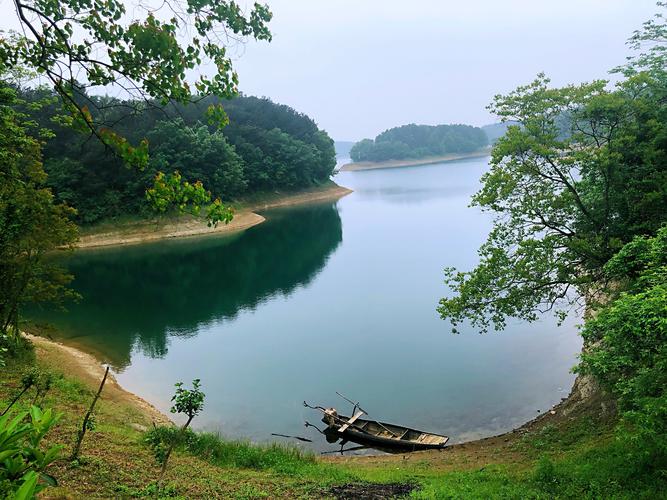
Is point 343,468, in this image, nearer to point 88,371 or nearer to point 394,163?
point 88,371

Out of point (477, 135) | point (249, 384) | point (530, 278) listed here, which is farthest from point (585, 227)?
point (477, 135)

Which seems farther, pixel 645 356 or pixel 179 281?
pixel 179 281

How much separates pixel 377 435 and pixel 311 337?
811 cm

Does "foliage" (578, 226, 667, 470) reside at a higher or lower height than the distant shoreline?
higher

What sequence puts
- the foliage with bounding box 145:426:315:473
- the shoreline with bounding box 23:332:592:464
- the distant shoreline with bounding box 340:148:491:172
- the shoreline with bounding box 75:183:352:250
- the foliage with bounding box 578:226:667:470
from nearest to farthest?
the foliage with bounding box 578:226:667:470
the foliage with bounding box 145:426:315:473
the shoreline with bounding box 23:332:592:464
the shoreline with bounding box 75:183:352:250
the distant shoreline with bounding box 340:148:491:172

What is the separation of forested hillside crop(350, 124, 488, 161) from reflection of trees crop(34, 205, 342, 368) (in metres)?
98.7

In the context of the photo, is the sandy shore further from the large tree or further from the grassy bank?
the large tree

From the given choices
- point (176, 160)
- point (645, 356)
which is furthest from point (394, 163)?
point (645, 356)

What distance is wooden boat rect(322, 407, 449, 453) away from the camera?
12.3 meters

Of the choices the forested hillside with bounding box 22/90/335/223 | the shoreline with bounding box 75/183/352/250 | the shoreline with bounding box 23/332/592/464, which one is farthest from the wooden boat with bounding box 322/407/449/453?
the shoreline with bounding box 75/183/352/250

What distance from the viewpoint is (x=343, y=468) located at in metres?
9.72

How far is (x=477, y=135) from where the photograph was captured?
152 meters

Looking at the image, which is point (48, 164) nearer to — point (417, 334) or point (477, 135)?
point (417, 334)

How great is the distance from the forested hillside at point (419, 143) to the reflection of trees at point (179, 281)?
98668 millimetres
